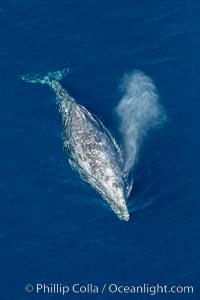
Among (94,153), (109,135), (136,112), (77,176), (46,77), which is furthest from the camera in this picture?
(46,77)

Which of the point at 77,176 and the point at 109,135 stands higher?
the point at 109,135

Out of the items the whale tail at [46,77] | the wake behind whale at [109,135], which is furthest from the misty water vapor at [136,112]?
the whale tail at [46,77]

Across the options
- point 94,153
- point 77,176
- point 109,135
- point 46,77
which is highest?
point 46,77

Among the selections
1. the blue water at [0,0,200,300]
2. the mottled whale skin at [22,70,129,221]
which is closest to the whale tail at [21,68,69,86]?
the blue water at [0,0,200,300]

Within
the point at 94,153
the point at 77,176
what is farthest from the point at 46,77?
the point at 77,176

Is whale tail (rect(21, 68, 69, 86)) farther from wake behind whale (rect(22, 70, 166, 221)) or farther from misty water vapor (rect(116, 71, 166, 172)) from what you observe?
misty water vapor (rect(116, 71, 166, 172))

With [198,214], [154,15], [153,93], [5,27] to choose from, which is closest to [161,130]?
[153,93]

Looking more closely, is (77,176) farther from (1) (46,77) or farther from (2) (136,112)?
(1) (46,77)
